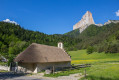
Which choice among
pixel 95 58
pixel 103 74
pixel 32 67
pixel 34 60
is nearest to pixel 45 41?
pixel 95 58

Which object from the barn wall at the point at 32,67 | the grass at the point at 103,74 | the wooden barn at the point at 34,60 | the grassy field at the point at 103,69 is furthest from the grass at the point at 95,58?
the barn wall at the point at 32,67

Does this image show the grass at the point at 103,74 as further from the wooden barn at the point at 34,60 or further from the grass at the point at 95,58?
the grass at the point at 95,58

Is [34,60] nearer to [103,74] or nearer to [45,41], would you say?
[103,74]

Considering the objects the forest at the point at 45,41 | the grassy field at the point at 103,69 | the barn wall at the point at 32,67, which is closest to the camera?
the grassy field at the point at 103,69

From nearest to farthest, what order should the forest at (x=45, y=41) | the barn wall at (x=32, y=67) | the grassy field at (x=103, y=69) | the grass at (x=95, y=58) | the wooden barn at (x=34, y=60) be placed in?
the grassy field at (x=103, y=69)
the wooden barn at (x=34, y=60)
the barn wall at (x=32, y=67)
the grass at (x=95, y=58)
the forest at (x=45, y=41)

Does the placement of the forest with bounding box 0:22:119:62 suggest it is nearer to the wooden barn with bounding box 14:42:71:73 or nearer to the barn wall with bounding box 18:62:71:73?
the barn wall with bounding box 18:62:71:73

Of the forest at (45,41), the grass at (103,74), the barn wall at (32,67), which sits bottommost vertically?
the grass at (103,74)

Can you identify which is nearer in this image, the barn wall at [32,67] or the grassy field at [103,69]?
the grassy field at [103,69]

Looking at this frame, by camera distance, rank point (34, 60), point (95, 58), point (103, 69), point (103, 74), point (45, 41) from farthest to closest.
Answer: point (45, 41)
point (95, 58)
point (103, 69)
point (34, 60)
point (103, 74)

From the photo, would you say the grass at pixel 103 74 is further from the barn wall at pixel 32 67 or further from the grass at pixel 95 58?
the grass at pixel 95 58

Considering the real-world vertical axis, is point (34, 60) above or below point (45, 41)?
below

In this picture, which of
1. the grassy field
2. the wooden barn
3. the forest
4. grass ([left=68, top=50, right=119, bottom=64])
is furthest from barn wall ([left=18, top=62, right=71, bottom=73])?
the forest

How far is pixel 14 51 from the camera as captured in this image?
68062 mm

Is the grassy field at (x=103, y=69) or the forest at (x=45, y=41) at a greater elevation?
the forest at (x=45, y=41)
